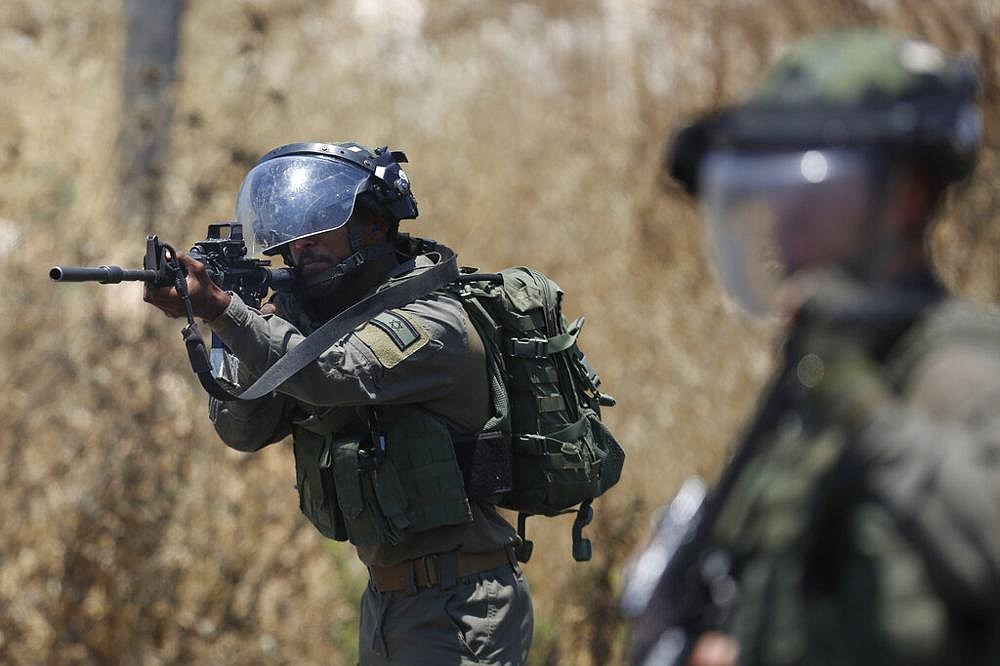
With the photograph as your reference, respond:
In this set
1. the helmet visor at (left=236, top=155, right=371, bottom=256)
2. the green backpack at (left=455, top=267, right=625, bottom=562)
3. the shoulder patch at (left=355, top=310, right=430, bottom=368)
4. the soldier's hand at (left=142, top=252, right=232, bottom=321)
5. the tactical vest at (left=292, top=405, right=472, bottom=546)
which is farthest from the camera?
the green backpack at (left=455, top=267, right=625, bottom=562)

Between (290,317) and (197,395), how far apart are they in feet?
7.54

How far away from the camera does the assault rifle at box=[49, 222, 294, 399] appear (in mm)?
3264

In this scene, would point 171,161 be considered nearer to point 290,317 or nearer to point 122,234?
point 122,234

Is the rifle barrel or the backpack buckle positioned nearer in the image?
the rifle barrel

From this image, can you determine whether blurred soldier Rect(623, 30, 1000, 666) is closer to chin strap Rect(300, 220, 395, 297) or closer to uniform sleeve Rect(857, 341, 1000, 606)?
uniform sleeve Rect(857, 341, 1000, 606)

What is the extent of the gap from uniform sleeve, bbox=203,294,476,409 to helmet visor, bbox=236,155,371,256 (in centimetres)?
27

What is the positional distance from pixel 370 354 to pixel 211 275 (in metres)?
0.49

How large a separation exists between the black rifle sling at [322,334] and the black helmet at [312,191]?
0.22m

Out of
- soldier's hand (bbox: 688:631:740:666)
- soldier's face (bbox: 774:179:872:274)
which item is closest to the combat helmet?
soldier's face (bbox: 774:179:872:274)

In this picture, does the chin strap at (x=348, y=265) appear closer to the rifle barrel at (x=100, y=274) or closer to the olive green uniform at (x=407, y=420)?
the olive green uniform at (x=407, y=420)

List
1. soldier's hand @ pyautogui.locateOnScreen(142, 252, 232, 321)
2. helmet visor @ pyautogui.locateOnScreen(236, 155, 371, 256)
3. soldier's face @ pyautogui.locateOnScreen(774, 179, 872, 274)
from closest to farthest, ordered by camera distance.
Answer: soldier's face @ pyautogui.locateOnScreen(774, 179, 872, 274) < soldier's hand @ pyautogui.locateOnScreen(142, 252, 232, 321) < helmet visor @ pyautogui.locateOnScreen(236, 155, 371, 256)

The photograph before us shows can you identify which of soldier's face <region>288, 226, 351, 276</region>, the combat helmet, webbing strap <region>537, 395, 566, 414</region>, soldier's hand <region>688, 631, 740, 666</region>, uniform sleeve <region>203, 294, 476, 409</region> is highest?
soldier's face <region>288, 226, 351, 276</region>

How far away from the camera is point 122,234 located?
693cm

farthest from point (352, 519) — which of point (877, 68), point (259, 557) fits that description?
point (259, 557)
